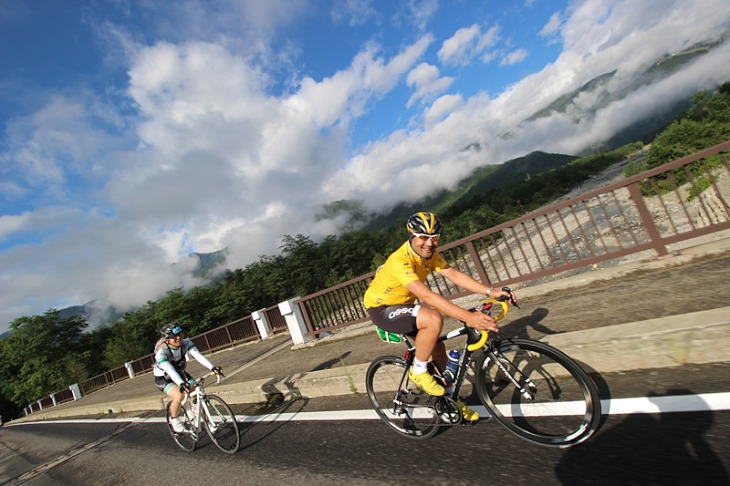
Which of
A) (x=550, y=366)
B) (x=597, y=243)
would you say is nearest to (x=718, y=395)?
(x=550, y=366)

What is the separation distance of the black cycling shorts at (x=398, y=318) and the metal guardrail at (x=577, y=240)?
1812mm

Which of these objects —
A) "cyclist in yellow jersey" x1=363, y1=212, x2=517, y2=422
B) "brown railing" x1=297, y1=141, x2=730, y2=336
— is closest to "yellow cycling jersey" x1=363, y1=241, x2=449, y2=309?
"cyclist in yellow jersey" x1=363, y1=212, x2=517, y2=422

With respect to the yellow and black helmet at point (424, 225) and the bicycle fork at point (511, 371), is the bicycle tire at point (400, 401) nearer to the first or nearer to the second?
the bicycle fork at point (511, 371)

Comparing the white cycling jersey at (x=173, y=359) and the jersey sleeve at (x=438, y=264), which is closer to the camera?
the jersey sleeve at (x=438, y=264)

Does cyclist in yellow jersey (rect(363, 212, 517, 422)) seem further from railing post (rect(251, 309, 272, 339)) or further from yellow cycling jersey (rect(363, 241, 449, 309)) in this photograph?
railing post (rect(251, 309, 272, 339))

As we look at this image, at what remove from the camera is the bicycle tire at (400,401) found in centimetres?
327

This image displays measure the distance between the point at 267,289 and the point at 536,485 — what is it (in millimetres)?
58602

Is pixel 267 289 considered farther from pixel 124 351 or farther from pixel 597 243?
pixel 597 243

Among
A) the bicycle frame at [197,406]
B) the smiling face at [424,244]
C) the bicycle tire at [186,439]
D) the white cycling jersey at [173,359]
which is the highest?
the smiling face at [424,244]

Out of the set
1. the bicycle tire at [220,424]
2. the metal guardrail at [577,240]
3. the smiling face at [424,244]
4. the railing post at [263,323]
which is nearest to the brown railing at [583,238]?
the metal guardrail at [577,240]

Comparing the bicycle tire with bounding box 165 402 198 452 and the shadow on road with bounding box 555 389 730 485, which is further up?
the bicycle tire with bounding box 165 402 198 452

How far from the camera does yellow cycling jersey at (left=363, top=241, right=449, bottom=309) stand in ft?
9.91

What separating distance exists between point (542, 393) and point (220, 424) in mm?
4256

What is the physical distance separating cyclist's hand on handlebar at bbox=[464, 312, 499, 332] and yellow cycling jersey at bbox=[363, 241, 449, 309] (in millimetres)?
532
